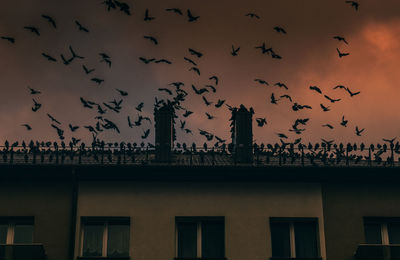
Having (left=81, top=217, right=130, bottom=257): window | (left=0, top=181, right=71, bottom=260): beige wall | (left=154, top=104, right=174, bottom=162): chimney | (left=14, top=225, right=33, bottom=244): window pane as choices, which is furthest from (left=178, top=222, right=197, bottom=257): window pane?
(left=14, top=225, right=33, bottom=244): window pane

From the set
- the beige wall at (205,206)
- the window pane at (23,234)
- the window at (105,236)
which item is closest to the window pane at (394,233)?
the beige wall at (205,206)

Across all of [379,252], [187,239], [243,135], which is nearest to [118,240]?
[187,239]

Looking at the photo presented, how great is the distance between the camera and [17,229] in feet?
65.7

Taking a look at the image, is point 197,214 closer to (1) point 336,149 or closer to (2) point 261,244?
(2) point 261,244

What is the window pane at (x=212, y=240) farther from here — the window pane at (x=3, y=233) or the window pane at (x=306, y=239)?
the window pane at (x=3, y=233)

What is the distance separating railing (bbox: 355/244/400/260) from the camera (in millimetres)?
19438

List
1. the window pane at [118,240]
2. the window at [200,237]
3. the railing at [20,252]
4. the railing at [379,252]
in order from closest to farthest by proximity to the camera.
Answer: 1. the railing at [20,252]
2. the railing at [379,252]
3. the window pane at [118,240]
4. the window at [200,237]

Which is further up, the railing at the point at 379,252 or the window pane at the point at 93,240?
the window pane at the point at 93,240

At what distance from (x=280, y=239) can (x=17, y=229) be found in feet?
27.3

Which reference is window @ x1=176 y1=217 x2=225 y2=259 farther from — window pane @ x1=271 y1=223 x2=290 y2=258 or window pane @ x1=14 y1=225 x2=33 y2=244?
window pane @ x1=14 y1=225 x2=33 y2=244

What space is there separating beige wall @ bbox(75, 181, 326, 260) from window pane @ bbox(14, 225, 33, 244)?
1.54 metres

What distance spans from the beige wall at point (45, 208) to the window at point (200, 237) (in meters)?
3.54

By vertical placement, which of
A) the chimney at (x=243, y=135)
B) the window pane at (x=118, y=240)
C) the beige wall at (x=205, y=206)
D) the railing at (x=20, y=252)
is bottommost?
the railing at (x=20, y=252)

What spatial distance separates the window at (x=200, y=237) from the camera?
19906mm
